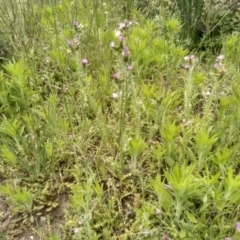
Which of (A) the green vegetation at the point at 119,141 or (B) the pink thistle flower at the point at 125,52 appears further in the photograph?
(A) the green vegetation at the point at 119,141

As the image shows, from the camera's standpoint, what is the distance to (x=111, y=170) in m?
1.91

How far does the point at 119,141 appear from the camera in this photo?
6.15 ft

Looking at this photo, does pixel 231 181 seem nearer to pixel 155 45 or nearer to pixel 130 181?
pixel 130 181

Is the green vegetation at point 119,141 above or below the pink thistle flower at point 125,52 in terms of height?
→ below

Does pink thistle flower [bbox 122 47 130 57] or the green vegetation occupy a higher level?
pink thistle flower [bbox 122 47 130 57]

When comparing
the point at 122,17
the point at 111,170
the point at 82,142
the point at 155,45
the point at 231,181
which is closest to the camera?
the point at 231,181

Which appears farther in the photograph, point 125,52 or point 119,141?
point 119,141

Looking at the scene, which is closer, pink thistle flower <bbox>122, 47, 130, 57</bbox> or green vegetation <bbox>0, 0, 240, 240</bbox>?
pink thistle flower <bbox>122, 47, 130, 57</bbox>

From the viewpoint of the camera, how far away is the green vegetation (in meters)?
1.64

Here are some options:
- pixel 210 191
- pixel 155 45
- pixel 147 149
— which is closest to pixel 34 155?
pixel 147 149

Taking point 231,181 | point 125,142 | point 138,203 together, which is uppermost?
point 231,181

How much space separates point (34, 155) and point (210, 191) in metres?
0.89

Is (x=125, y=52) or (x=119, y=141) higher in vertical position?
(x=125, y=52)

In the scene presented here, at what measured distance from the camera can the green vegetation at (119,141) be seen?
5.37ft
